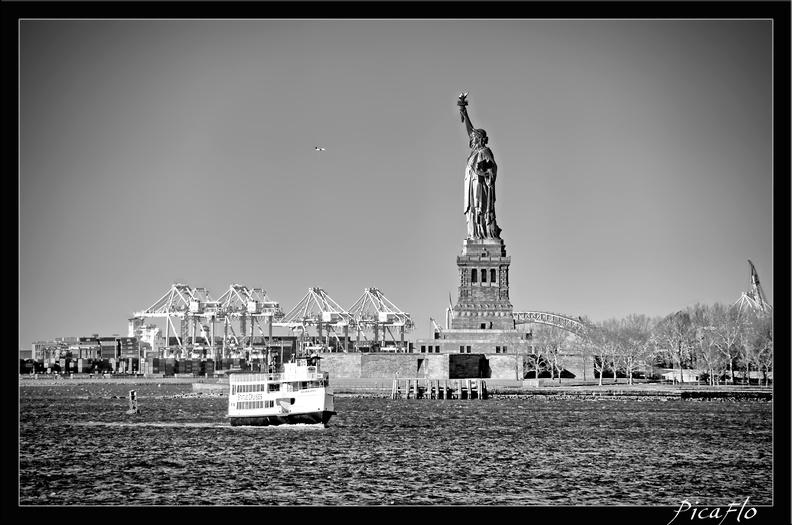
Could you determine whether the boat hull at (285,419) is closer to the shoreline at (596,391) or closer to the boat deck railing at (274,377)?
the boat deck railing at (274,377)

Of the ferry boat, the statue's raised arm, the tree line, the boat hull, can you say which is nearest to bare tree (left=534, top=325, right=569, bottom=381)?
the tree line

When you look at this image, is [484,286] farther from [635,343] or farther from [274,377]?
[274,377]

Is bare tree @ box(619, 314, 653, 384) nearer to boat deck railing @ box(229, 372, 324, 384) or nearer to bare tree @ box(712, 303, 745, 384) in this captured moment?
bare tree @ box(712, 303, 745, 384)

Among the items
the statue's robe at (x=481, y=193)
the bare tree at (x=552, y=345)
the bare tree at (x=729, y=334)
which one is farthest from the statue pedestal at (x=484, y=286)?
the bare tree at (x=729, y=334)

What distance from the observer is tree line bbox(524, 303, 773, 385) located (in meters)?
164

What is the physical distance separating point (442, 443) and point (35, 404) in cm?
8205

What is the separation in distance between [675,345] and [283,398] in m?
94.4

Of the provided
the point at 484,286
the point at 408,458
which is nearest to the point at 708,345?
the point at 484,286

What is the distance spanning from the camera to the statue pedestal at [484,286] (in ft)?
632

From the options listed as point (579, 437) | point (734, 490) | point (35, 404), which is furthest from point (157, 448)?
point (35, 404)

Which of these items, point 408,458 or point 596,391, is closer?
point 408,458

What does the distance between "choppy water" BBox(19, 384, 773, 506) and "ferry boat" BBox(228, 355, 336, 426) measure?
1237 millimetres

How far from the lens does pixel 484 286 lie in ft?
639

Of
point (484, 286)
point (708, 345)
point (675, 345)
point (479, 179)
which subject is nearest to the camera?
point (708, 345)
